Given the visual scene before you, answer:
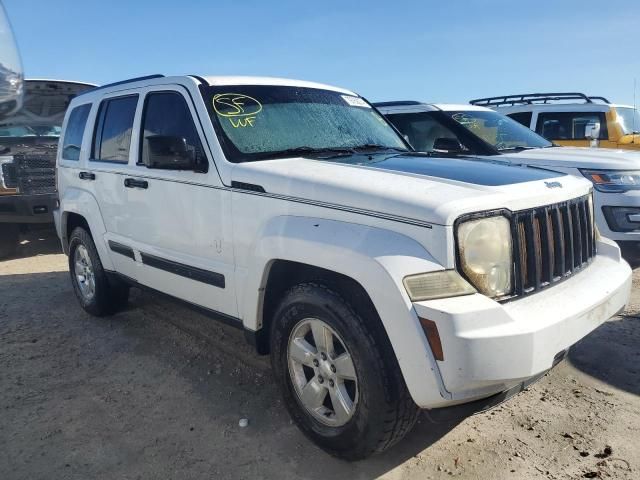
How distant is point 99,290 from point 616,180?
526 cm

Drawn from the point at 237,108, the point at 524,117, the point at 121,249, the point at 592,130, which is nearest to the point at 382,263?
the point at 237,108

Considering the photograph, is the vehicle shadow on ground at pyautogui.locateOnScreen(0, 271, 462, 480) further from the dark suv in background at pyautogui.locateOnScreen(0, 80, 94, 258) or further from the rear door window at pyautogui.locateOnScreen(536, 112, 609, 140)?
the rear door window at pyautogui.locateOnScreen(536, 112, 609, 140)

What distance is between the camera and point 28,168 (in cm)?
785

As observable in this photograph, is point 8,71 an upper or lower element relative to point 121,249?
upper

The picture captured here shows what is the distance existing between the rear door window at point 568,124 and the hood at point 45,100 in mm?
7089

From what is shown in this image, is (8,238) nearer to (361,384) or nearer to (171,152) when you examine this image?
(171,152)

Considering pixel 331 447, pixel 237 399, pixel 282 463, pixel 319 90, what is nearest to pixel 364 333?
pixel 331 447

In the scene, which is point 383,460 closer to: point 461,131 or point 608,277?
point 608,277

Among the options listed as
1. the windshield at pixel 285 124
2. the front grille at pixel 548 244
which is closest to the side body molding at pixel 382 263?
the front grille at pixel 548 244

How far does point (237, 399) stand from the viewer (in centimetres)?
346

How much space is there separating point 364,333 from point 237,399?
4.43 feet

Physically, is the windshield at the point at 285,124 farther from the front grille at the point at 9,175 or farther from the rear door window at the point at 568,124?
the rear door window at the point at 568,124

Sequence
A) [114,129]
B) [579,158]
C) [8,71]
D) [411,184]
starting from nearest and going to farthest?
[411,184], [8,71], [114,129], [579,158]

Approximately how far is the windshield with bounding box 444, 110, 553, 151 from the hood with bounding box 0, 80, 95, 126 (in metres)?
5.41
